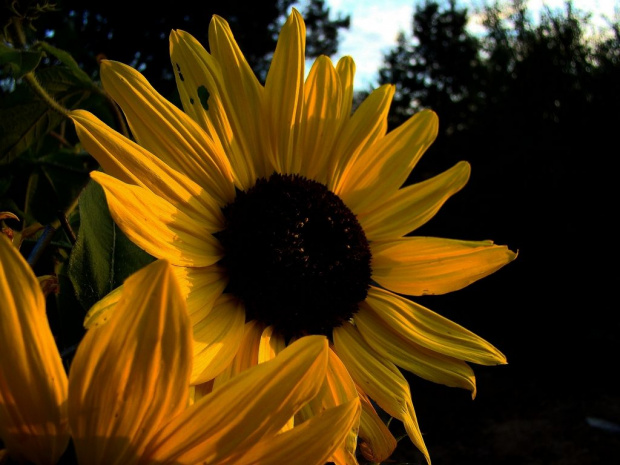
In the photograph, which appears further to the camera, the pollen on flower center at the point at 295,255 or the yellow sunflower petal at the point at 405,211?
the yellow sunflower petal at the point at 405,211

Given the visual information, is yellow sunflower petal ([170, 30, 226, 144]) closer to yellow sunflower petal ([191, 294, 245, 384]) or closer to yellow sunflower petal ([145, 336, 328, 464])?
yellow sunflower petal ([191, 294, 245, 384])

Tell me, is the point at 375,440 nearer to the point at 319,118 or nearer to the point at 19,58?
the point at 319,118

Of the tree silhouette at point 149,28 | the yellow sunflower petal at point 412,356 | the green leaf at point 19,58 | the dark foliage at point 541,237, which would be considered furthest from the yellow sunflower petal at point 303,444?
the dark foliage at point 541,237

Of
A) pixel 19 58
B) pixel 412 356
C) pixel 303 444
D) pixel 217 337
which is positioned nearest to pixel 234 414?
pixel 303 444

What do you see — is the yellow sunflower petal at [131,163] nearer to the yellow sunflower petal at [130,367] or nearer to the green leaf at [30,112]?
the yellow sunflower petal at [130,367]

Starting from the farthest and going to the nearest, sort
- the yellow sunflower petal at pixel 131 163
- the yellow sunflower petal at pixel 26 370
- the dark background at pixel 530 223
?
the dark background at pixel 530 223 < the yellow sunflower petal at pixel 131 163 < the yellow sunflower petal at pixel 26 370

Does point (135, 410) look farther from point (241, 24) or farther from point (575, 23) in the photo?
point (575, 23)
